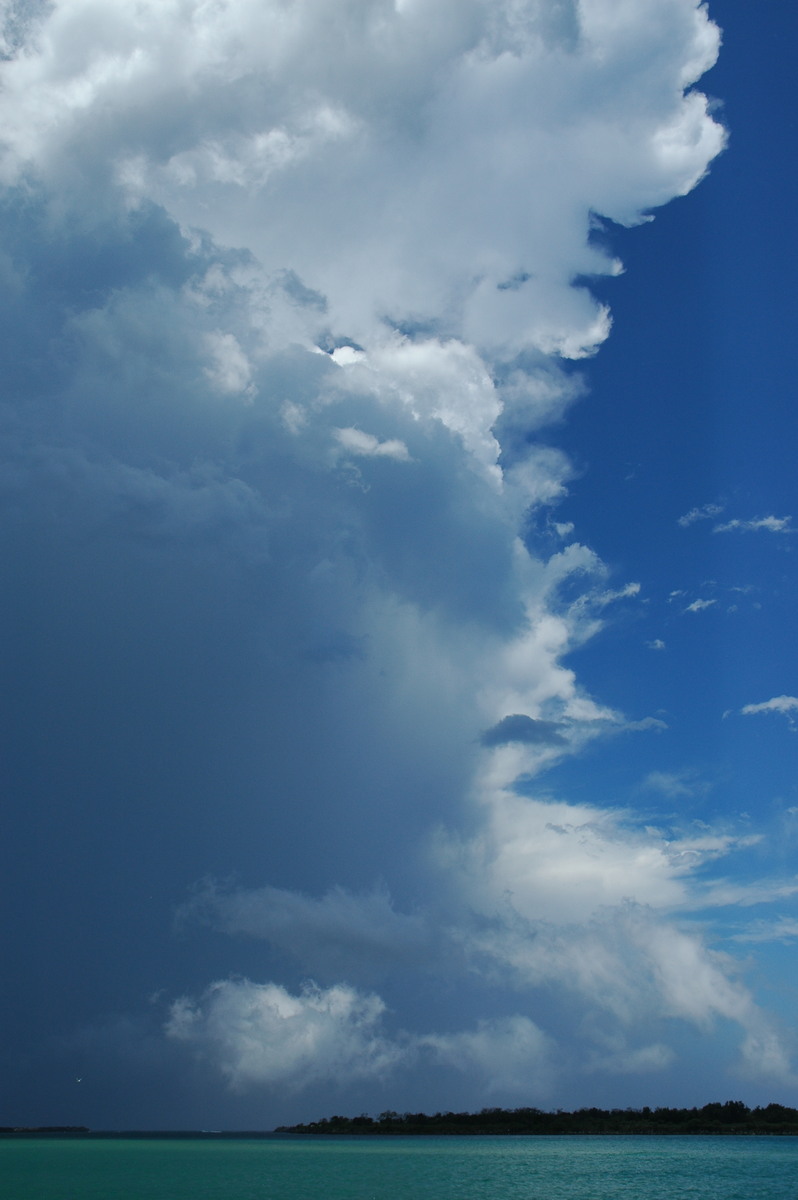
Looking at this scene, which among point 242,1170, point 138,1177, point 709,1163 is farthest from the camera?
point 709,1163

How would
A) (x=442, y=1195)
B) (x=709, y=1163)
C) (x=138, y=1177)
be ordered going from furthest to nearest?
(x=709, y=1163) < (x=138, y=1177) < (x=442, y=1195)

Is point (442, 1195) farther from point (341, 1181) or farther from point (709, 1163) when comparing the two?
point (709, 1163)

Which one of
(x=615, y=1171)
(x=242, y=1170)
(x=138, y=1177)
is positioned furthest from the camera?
(x=242, y=1170)

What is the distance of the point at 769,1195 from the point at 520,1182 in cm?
3675

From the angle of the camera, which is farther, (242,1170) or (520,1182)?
(242,1170)

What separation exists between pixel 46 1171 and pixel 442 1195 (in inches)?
3545

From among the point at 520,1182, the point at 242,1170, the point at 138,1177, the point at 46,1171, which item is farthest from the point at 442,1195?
the point at 46,1171

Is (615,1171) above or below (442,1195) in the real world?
below

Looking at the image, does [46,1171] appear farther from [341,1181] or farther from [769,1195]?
[769,1195]

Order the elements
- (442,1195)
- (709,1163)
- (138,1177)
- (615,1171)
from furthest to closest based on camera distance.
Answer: (709,1163) → (615,1171) → (138,1177) → (442,1195)

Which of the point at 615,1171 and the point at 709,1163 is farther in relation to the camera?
the point at 709,1163

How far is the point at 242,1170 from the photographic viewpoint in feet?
536

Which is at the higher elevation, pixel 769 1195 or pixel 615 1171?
pixel 769 1195

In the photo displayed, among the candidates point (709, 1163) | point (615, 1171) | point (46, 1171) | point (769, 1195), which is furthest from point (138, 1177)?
point (709, 1163)
